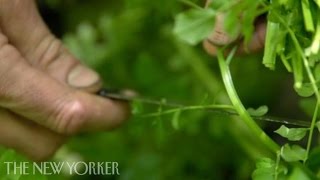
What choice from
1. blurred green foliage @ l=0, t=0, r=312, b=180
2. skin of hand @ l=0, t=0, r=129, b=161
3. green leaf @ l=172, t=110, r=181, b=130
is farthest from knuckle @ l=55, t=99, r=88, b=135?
blurred green foliage @ l=0, t=0, r=312, b=180

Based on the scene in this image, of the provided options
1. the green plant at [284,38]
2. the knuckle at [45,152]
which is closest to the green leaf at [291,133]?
the green plant at [284,38]

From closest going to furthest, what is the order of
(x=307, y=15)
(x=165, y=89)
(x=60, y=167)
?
(x=307, y=15) < (x=60, y=167) < (x=165, y=89)

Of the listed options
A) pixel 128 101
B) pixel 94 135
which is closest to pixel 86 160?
pixel 94 135

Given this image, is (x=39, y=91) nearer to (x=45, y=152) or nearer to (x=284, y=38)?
(x=45, y=152)

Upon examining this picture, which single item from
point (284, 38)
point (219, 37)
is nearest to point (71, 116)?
point (219, 37)

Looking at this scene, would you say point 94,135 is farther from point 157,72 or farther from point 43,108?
point 43,108

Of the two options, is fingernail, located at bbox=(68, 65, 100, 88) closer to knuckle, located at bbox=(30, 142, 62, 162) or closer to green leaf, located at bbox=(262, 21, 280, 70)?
knuckle, located at bbox=(30, 142, 62, 162)
